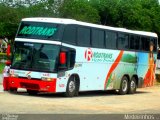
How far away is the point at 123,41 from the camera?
88.9 ft

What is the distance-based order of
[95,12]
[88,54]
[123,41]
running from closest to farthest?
[88,54], [123,41], [95,12]

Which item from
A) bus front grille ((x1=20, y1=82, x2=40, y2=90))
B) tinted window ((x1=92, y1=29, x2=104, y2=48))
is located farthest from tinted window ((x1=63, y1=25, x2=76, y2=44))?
bus front grille ((x1=20, y1=82, x2=40, y2=90))

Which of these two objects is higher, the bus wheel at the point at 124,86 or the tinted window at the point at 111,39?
the tinted window at the point at 111,39

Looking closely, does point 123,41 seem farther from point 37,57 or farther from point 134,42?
point 37,57

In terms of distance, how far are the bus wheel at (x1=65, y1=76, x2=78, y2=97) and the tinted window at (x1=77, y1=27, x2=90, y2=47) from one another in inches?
62.6

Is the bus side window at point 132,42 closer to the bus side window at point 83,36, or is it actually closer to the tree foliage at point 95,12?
the bus side window at point 83,36

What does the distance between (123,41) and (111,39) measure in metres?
1.55

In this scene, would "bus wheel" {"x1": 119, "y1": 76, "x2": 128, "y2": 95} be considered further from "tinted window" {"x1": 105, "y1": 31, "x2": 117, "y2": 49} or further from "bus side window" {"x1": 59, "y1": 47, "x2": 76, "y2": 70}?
"bus side window" {"x1": 59, "y1": 47, "x2": 76, "y2": 70}

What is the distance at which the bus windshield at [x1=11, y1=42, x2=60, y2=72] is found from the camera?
21219 millimetres

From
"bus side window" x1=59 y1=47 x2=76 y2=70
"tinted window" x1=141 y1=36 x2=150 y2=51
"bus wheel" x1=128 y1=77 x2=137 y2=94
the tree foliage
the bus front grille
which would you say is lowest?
"bus wheel" x1=128 y1=77 x2=137 y2=94

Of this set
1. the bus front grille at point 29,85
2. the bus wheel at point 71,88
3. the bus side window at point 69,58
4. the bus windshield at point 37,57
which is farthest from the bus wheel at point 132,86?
the bus front grille at point 29,85

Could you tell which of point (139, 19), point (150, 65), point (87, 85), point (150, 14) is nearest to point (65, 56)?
point (87, 85)

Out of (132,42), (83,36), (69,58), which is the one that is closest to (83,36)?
(83,36)

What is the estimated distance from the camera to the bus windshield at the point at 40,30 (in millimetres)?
21547
